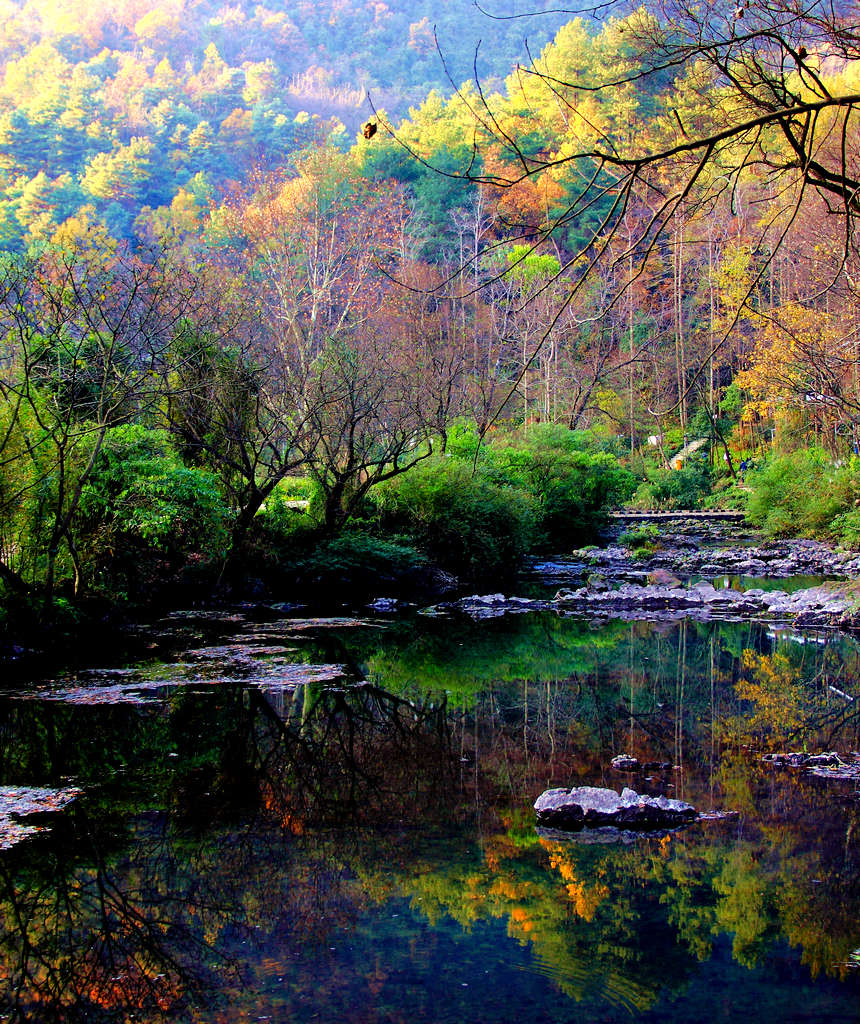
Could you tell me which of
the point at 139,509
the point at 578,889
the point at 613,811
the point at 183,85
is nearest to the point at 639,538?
the point at 139,509

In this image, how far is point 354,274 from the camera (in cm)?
4075

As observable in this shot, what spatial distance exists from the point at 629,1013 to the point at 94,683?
273 inches

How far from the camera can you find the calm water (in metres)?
3.78

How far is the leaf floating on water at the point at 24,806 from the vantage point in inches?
212

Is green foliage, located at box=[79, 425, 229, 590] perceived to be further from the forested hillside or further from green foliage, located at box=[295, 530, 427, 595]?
the forested hillside

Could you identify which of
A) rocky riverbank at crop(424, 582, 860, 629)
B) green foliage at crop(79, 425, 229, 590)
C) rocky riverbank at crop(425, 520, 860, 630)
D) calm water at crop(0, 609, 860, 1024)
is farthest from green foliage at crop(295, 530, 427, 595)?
calm water at crop(0, 609, 860, 1024)

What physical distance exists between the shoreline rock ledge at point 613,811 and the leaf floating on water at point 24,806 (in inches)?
122

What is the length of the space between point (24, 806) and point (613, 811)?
150 inches

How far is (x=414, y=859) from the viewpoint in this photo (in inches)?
197

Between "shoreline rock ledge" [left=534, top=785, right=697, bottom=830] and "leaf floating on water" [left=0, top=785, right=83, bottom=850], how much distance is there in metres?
3.09

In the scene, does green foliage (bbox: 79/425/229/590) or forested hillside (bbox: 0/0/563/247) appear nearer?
green foliage (bbox: 79/425/229/590)

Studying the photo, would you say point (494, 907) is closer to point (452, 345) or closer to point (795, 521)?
point (795, 521)

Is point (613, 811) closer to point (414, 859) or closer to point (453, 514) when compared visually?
point (414, 859)

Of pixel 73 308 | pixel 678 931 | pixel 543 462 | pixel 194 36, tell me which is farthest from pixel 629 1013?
pixel 194 36
